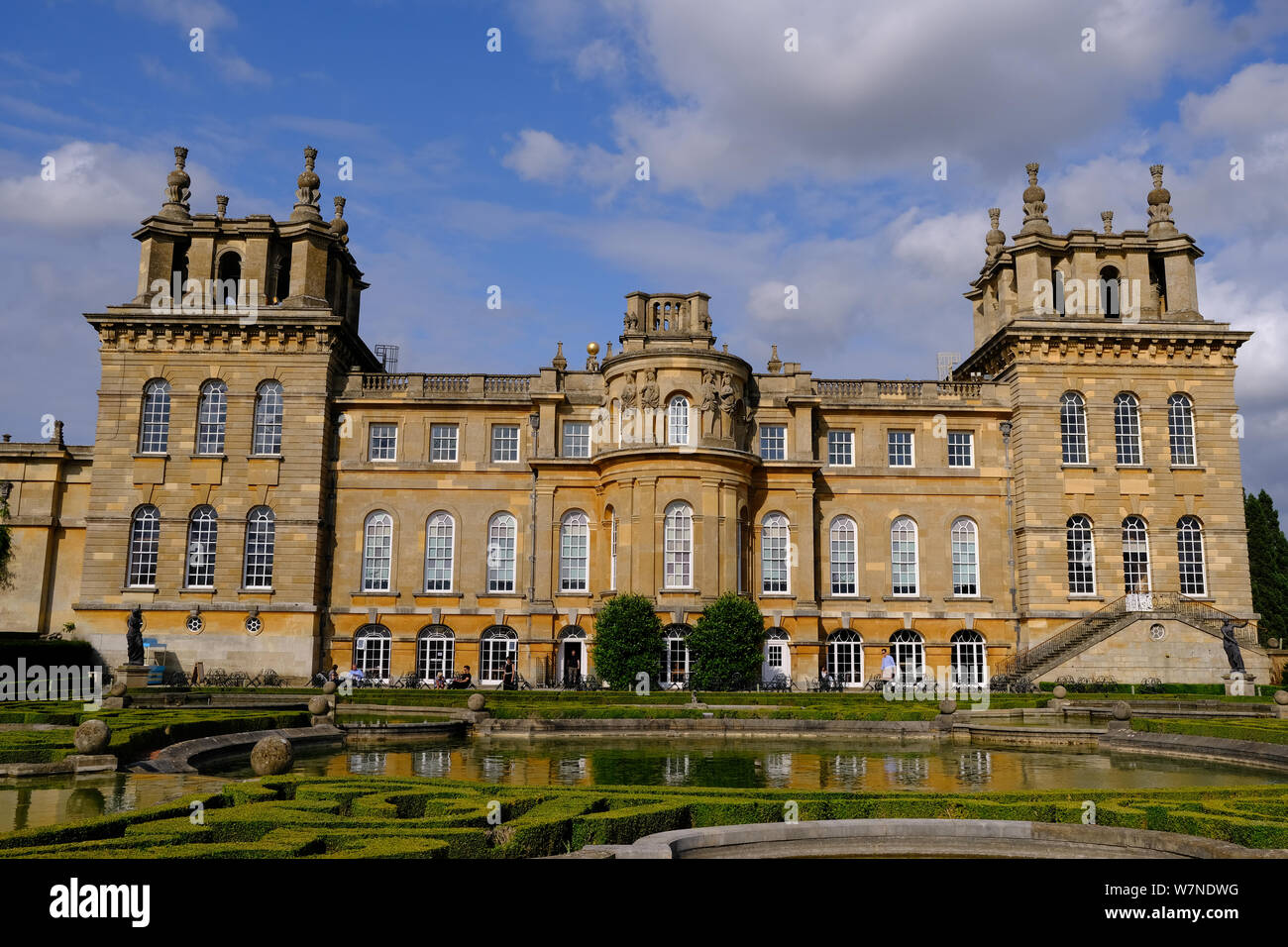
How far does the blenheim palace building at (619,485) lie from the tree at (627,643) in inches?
63.9

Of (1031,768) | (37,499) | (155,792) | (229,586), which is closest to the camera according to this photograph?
(155,792)

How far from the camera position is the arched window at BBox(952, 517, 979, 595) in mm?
36000

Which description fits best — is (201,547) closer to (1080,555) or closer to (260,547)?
(260,547)

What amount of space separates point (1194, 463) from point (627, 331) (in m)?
20.9

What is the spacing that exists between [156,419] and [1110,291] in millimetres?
35569

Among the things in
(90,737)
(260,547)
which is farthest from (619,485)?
(90,737)

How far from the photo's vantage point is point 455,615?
3531cm

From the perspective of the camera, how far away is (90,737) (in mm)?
13547

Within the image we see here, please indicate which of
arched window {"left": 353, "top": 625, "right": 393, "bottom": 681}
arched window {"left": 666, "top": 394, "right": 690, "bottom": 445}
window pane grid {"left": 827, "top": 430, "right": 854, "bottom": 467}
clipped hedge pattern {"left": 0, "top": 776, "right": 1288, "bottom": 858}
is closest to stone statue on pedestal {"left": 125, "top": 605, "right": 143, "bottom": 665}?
arched window {"left": 353, "top": 625, "right": 393, "bottom": 681}

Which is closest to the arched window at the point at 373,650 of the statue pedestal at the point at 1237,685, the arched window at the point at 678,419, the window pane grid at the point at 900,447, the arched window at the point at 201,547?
the arched window at the point at 201,547

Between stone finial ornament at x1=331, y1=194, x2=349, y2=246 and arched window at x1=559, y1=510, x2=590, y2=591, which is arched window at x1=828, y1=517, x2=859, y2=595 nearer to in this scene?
arched window at x1=559, y1=510, x2=590, y2=591
